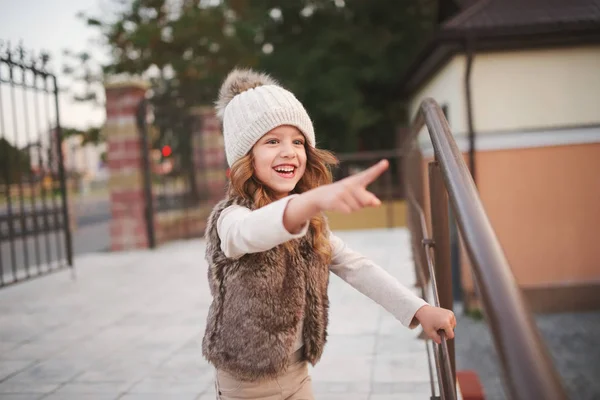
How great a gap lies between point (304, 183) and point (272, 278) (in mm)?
319

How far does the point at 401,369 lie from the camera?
2803mm

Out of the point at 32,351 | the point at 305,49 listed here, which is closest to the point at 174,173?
the point at 32,351

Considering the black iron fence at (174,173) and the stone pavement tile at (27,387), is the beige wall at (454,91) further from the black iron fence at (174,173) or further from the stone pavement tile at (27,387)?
the stone pavement tile at (27,387)

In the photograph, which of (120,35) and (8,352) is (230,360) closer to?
(8,352)

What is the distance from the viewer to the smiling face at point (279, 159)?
1562 millimetres

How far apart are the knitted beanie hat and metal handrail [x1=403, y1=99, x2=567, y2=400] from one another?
21.7 inches

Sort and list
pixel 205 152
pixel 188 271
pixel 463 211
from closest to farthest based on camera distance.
A: pixel 463 211
pixel 188 271
pixel 205 152

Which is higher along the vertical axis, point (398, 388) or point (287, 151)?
point (287, 151)

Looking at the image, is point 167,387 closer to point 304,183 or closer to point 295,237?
point 304,183

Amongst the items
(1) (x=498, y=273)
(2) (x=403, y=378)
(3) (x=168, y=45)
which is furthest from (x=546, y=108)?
(3) (x=168, y=45)

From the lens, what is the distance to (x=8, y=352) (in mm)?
3494

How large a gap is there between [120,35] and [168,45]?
1.15 metres

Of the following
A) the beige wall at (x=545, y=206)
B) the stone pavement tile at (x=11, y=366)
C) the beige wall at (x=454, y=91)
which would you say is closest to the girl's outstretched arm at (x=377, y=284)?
the stone pavement tile at (x=11, y=366)

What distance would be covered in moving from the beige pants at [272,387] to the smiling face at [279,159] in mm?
495
